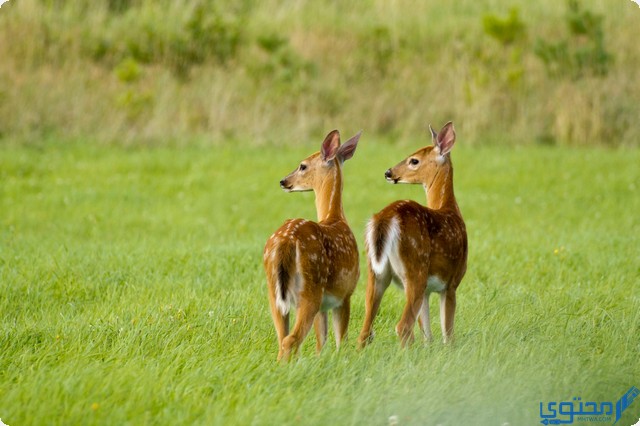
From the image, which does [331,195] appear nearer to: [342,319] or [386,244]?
[386,244]

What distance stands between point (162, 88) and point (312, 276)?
1282cm

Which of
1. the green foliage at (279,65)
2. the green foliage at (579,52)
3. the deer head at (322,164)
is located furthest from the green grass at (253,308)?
the green foliage at (279,65)

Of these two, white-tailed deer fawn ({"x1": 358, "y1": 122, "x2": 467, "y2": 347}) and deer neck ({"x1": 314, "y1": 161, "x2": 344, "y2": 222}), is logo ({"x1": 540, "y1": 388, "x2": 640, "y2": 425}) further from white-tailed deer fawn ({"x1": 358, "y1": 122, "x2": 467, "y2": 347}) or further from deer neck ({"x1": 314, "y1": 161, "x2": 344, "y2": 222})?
deer neck ({"x1": 314, "y1": 161, "x2": 344, "y2": 222})

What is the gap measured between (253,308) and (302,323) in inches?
63.6

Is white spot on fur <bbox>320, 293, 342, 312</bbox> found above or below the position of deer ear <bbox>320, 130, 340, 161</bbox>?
below

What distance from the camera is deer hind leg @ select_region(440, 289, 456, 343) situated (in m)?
6.09

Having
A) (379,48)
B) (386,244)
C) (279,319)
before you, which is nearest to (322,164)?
(386,244)

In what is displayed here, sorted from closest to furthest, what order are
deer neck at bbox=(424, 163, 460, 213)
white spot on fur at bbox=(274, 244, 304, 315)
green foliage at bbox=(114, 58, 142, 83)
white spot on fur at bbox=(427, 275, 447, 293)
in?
white spot on fur at bbox=(274, 244, 304, 315), white spot on fur at bbox=(427, 275, 447, 293), deer neck at bbox=(424, 163, 460, 213), green foliage at bbox=(114, 58, 142, 83)

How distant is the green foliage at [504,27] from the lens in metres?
18.2

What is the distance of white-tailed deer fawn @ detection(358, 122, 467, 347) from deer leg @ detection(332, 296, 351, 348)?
12 cm

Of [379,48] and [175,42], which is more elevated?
[175,42]

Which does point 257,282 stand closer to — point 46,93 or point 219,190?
point 219,190

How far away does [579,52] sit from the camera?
58.3 ft

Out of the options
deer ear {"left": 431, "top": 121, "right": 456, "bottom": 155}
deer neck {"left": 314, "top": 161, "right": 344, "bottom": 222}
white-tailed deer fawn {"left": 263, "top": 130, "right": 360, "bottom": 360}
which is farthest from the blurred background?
white-tailed deer fawn {"left": 263, "top": 130, "right": 360, "bottom": 360}
